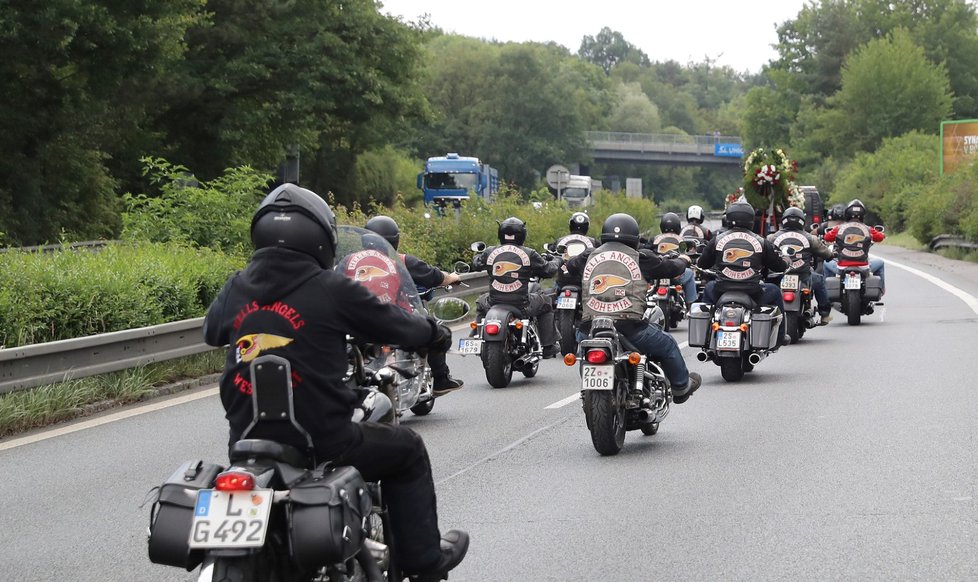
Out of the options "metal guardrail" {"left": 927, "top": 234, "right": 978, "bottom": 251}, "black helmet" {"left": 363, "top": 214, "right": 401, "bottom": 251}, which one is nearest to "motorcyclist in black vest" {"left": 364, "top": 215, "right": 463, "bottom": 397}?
"black helmet" {"left": 363, "top": 214, "right": 401, "bottom": 251}

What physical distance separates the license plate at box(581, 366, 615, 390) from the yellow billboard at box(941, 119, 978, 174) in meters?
58.7

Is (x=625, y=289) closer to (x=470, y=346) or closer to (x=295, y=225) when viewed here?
(x=470, y=346)

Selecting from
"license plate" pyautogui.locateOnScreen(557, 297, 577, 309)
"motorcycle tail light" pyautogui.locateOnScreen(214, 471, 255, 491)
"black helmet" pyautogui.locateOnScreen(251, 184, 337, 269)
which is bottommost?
"license plate" pyautogui.locateOnScreen(557, 297, 577, 309)

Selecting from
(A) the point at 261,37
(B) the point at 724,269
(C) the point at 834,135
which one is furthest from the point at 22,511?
(C) the point at 834,135

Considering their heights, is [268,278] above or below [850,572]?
above

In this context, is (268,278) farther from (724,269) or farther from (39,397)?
(724,269)

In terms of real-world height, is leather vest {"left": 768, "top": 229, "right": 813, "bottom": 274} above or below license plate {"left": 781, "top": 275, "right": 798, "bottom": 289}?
above

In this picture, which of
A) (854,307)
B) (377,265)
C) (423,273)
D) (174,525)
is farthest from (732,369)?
(174,525)

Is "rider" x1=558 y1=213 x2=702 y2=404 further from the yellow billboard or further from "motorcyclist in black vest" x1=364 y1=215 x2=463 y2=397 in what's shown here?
the yellow billboard

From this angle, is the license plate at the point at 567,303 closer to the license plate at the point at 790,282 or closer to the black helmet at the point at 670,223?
the license plate at the point at 790,282

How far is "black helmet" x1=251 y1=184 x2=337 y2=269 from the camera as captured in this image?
5125 mm

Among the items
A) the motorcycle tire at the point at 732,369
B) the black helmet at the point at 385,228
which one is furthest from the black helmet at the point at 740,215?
the black helmet at the point at 385,228

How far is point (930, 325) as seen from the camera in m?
21.1

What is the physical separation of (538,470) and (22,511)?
315 centimetres
